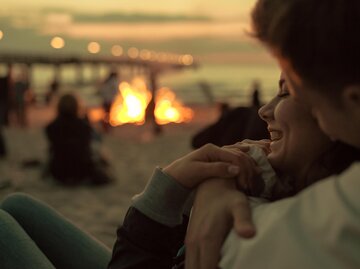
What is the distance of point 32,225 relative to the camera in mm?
2082

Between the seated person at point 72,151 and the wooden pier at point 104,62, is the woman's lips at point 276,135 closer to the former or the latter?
the seated person at point 72,151

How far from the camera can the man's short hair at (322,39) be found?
3.34 ft

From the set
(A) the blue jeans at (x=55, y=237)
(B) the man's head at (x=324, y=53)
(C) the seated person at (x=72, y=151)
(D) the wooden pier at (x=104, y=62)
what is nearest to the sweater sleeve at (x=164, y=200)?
(B) the man's head at (x=324, y=53)

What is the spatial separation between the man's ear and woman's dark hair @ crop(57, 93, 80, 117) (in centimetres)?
570

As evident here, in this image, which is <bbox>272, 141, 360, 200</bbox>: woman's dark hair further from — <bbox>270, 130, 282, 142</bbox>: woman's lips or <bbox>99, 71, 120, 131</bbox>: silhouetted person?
<bbox>99, 71, 120, 131</bbox>: silhouetted person

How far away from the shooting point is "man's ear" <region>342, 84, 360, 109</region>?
103cm

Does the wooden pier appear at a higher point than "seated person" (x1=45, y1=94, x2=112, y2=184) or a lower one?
lower

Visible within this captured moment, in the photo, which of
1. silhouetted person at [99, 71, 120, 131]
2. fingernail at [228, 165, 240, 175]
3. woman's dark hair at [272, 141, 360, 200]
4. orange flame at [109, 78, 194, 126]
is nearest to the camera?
woman's dark hair at [272, 141, 360, 200]

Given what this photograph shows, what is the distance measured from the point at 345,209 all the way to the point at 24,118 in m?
13.9

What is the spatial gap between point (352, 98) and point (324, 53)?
0.28 feet

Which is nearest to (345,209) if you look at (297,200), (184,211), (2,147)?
(297,200)

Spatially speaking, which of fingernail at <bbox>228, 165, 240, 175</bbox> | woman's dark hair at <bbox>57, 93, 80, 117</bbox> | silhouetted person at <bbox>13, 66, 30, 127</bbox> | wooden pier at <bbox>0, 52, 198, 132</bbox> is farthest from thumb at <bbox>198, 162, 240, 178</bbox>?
silhouetted person at <bbox>13, 66, 30, 127</bbox>

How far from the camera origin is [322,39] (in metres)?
1.02

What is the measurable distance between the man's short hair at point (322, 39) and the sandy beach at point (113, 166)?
3.28 m
